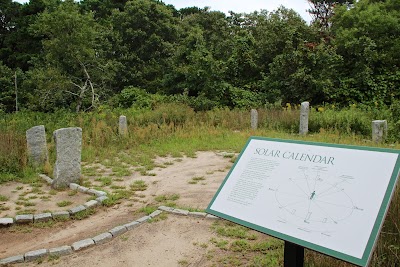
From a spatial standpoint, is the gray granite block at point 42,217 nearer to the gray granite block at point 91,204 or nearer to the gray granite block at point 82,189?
the gray granite block at point 91,204

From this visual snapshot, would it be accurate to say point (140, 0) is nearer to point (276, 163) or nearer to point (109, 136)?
point (109, 136)

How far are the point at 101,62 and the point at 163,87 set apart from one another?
3607 millimetres

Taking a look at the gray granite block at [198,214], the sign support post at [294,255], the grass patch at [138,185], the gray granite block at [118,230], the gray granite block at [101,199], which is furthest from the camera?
the grass patch at [138,185]

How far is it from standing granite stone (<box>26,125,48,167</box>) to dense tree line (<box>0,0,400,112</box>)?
7.31 metres

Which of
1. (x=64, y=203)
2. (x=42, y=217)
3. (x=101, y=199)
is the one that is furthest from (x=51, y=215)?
(x=101, y=199)

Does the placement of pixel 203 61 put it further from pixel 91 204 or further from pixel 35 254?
pixel 35 254

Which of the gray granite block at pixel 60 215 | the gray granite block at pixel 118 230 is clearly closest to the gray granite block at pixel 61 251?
the gray granite block at pixel 118 230

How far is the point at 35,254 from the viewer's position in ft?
11.6

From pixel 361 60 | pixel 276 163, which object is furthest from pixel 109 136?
pixel 361 60

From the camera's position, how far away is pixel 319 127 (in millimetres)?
10867

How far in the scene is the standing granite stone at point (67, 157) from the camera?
5625 millimetres

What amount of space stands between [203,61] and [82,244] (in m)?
12.5

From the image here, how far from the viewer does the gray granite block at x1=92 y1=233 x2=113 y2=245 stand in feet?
12.6

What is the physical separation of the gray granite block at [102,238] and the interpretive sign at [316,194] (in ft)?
6.05
